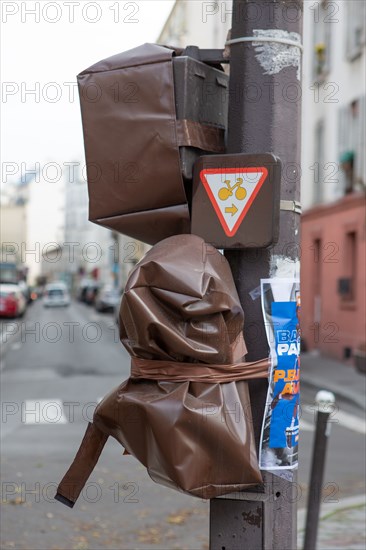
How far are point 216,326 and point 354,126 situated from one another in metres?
20.9

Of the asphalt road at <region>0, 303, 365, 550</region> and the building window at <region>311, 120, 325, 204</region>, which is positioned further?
the building window at <region>311, 120, 325, 204</region>

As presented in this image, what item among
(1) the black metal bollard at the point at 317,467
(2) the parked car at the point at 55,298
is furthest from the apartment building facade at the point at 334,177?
(2) the parked car at the point at 55,298

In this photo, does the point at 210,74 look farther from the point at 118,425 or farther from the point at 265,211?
the point at 118,425

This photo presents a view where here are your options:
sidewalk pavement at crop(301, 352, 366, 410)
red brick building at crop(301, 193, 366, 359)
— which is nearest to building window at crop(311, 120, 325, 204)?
red brick building at crop(301, 193, 366, 359)

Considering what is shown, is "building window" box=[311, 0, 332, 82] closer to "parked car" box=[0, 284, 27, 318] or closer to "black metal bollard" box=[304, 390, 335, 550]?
"black metal bollard" box=[304, 390, 335, 550]

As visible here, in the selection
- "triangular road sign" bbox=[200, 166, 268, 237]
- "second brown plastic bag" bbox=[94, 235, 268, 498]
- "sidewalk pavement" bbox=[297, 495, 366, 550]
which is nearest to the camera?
"second brown plastic bag" bbox=[94, 235, 268, 498]

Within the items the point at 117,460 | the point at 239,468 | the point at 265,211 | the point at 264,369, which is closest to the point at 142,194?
the point at 265,211

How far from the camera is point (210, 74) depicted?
3.10 metres

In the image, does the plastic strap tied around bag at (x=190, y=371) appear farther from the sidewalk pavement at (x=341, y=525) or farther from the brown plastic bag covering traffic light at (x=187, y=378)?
the sidewalk pavement at (x=341, y=525)

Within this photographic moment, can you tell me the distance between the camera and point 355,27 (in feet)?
74.8

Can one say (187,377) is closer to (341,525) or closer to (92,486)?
(341,525)

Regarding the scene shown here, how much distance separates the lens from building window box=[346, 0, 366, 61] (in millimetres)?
22172

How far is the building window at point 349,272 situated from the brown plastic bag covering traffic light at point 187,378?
20330 millimetres

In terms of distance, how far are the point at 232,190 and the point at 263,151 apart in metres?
0.17
